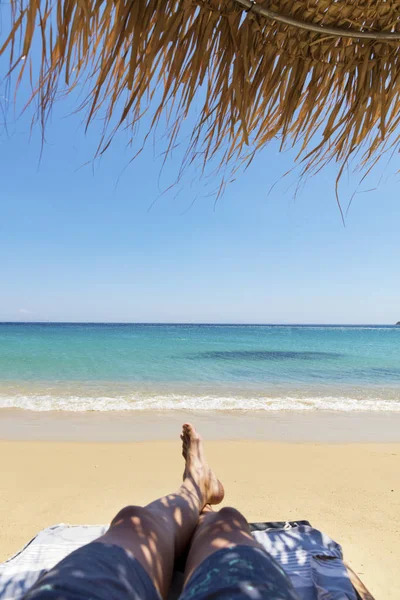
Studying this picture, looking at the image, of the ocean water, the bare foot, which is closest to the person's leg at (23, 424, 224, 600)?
the bare foot

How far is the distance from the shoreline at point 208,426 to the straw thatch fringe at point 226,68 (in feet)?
13.2

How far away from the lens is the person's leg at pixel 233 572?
0.80 meters

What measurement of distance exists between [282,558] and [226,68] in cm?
198

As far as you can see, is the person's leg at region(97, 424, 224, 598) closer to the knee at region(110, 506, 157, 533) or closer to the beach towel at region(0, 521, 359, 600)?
the knee at region(110, 506, 157, 533)

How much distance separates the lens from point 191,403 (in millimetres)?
6816

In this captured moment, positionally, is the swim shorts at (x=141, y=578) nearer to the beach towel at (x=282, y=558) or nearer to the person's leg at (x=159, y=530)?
the person's leg at (x=159, y=530)

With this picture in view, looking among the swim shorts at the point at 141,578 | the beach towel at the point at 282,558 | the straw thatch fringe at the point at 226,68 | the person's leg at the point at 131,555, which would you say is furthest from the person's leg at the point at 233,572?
the straw thatch fringe at the point at 226,68

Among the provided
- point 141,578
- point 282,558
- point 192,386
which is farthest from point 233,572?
point 192,386

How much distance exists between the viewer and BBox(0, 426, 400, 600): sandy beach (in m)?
2.43

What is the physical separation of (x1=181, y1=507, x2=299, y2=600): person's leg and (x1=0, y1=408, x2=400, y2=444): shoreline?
12.2 ft

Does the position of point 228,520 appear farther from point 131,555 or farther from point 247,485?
point 247,485

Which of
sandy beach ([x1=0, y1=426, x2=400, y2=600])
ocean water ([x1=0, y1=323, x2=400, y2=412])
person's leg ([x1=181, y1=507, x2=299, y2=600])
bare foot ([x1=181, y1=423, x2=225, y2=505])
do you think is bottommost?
ocean water ([x1=0, y1=323, x2=400, y2=412])

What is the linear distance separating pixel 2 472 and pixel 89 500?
1.12 meters

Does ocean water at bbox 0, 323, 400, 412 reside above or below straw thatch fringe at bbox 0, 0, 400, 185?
below
